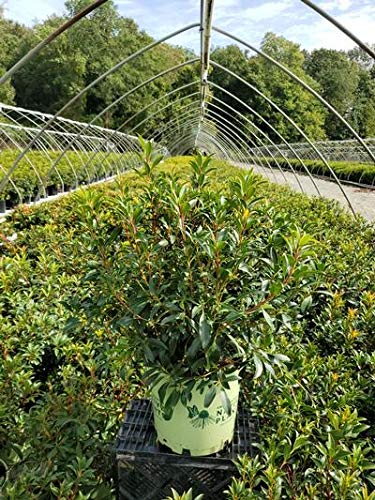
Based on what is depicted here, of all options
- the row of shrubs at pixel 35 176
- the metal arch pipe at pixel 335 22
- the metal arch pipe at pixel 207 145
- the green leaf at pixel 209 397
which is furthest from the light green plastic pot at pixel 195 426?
the metal arch pipe at pixel 207 145

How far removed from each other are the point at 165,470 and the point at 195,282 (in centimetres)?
70

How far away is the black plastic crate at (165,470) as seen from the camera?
156 cm

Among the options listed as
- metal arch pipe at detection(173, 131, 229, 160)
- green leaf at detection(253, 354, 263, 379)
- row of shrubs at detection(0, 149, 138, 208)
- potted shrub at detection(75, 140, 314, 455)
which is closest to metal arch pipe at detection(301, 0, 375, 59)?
potted shrub at detection(75, 140, 314, 455)

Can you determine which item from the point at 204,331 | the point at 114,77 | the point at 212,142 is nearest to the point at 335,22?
the point at 204,331

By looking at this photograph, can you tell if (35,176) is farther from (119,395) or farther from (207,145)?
(207,145)

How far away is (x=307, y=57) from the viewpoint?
69875mm

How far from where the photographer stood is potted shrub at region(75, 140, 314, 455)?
1.43 meters

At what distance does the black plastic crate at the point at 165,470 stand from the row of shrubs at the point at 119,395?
0.08 m

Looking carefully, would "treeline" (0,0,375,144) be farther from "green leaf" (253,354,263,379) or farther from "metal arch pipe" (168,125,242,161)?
"green leaf" (253,354,263,379)

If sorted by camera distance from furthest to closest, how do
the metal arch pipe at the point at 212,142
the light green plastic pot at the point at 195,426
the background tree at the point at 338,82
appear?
1. the background tree at the point at 338,82
2. the metal arch pipe at the point at 212,142
3. the light green plastic pot at the point at 195,426

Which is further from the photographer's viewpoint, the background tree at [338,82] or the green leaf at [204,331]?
the background tree at [338,82]

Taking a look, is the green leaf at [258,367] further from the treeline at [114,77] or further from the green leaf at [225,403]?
the treeline at [114,77]

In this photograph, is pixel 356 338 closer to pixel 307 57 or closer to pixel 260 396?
pixel 260 396

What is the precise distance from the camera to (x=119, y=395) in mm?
2088
